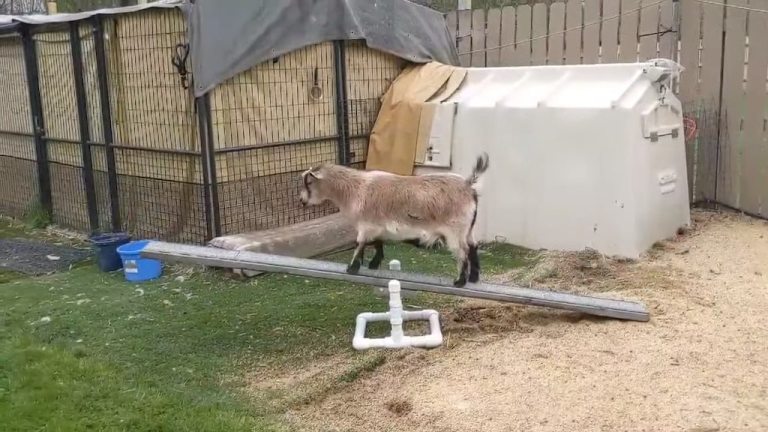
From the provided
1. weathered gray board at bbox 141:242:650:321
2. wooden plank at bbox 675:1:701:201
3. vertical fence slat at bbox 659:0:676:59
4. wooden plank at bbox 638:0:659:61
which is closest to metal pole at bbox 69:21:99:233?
weathered gray board at bbox 141:242:650:321

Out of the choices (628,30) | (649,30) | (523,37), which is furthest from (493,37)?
(649,30)

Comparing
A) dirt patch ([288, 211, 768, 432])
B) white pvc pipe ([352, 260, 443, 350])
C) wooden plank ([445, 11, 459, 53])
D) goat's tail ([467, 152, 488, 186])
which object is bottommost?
dirt patch ([288, 211, 768, 432])

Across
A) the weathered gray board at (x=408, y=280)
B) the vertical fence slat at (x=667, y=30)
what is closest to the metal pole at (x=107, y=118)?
the weathered gray board at (x=408, y=280)

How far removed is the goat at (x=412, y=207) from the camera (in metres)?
4.40

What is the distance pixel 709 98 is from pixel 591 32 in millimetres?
1448

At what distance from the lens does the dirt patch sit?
3312 millimetres

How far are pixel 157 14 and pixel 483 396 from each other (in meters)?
4.73

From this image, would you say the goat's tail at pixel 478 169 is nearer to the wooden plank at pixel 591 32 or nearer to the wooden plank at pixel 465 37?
the wooden plank at pixel 591 32

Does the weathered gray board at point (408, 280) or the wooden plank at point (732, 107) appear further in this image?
the wooden plank at point (732, 107)

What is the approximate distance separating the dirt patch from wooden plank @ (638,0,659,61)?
9.59ft

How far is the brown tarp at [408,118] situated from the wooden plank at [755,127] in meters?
2.71

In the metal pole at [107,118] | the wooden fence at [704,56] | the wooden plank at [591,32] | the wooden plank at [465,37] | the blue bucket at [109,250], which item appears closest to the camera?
the blue bucket at [109,250]

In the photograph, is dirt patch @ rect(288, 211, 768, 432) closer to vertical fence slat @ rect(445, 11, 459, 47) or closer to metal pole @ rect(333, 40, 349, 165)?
metal pole @ rect(333, 40, 349, 165)

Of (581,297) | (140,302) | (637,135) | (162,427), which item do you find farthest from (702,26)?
(162,427)
